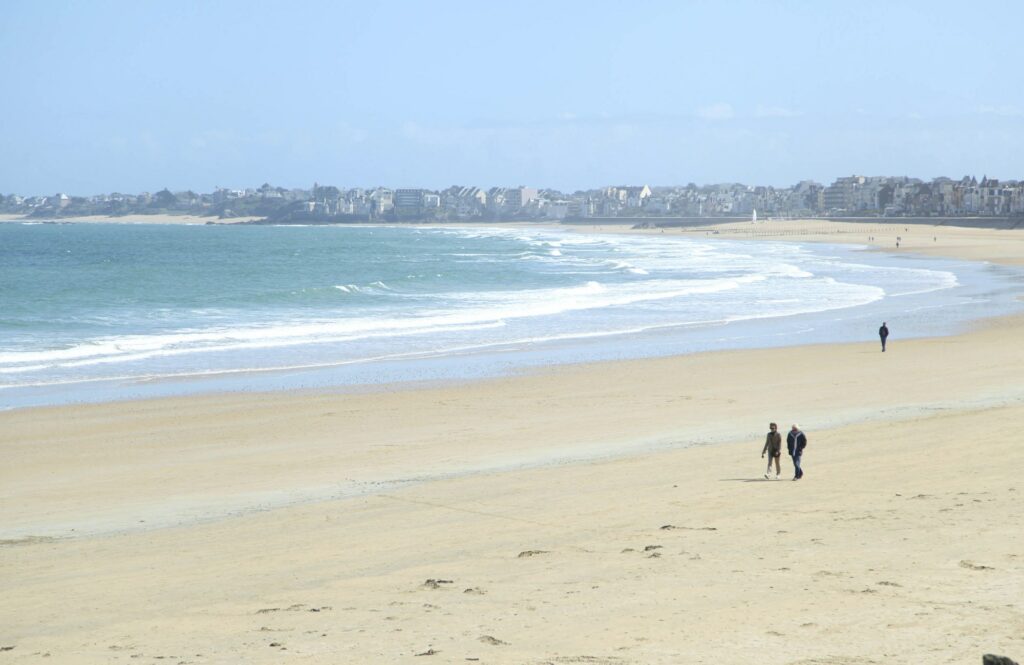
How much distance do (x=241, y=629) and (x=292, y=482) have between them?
577cm

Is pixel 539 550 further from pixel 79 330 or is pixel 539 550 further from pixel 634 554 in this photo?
pixel 79 330

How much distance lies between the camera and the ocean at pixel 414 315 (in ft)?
81.8

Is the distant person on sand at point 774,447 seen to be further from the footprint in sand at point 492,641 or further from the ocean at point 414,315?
the ocean at point 414,315

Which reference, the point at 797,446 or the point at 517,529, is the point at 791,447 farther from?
the point at 517,529

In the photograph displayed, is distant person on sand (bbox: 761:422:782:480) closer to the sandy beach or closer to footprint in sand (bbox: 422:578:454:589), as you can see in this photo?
the sandy beach

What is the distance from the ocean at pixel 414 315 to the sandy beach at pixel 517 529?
4.64 metres

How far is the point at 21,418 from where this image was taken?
18797mm

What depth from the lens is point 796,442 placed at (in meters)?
13.2

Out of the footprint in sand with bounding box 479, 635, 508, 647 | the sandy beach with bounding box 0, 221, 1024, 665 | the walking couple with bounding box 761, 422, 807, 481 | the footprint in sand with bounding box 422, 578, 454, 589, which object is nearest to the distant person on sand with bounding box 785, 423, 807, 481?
the walking couple with bounding box 761, 422, 807, 481

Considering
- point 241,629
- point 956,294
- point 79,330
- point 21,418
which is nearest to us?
point 241,629

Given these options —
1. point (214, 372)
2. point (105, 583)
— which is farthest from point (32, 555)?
point (214, 372)

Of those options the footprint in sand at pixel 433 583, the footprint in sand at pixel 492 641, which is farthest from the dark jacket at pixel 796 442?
the footprint in sand at pixel 492 641

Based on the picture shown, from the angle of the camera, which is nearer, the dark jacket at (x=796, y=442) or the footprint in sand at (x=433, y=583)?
the footprint in sand at (x=433, y=583)

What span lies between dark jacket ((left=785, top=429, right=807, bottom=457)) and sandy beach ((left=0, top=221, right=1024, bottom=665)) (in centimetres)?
33
